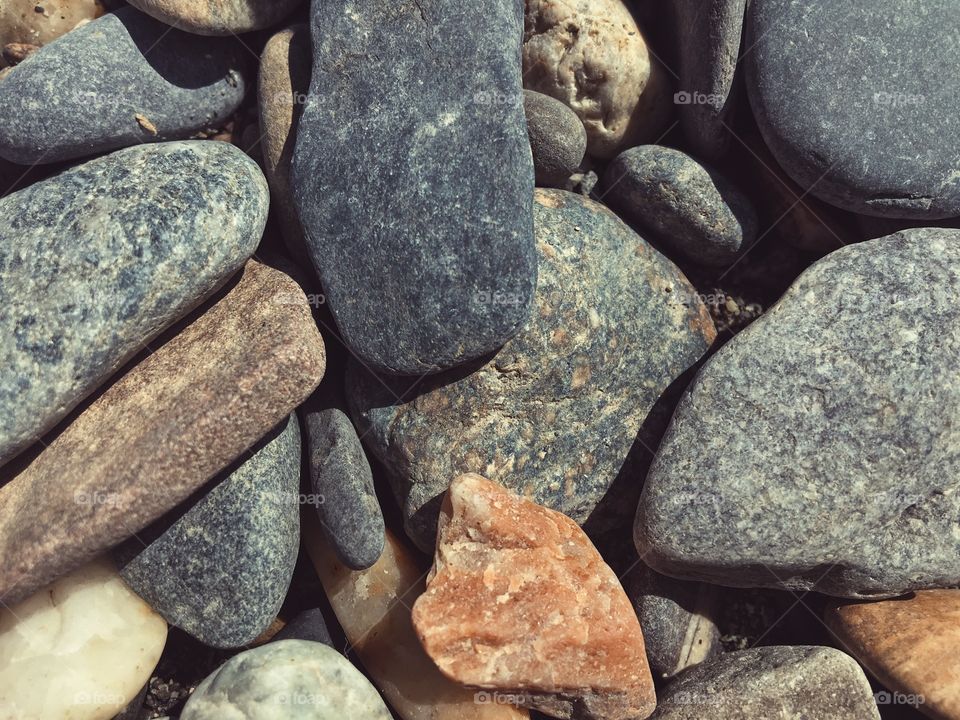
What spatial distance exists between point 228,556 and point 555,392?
1497 mm

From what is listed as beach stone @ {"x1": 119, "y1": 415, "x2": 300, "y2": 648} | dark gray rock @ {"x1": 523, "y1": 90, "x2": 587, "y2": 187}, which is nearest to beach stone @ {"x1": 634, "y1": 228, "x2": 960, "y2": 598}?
dark gray rock @ {"x1": 523, "y1": 90, "x2": 587, "y2": 187}

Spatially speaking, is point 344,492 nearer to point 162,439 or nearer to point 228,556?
point 228,556

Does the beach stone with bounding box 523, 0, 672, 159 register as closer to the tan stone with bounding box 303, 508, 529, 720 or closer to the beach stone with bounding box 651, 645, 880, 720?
the tan stone with bounding box 303, 508, 529, 720

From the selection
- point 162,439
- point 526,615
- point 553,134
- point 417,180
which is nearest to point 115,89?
point 417,180

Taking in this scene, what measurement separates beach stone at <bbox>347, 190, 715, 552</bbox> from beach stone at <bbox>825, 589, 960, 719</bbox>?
1193mm

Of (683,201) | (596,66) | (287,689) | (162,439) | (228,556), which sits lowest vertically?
(287,689)

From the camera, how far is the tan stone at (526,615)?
2.92 m

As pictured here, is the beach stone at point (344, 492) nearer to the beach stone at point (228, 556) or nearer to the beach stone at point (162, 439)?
the beach stone at point (228, 556)

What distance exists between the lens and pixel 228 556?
3160 millimetres

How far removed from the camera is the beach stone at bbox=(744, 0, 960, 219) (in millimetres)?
3217

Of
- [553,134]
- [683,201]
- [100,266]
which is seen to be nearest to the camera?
[100,266]

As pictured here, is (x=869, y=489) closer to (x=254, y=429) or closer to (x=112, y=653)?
(x=254, y=429)

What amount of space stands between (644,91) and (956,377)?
1.83m

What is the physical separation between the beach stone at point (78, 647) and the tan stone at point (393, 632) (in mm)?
743
